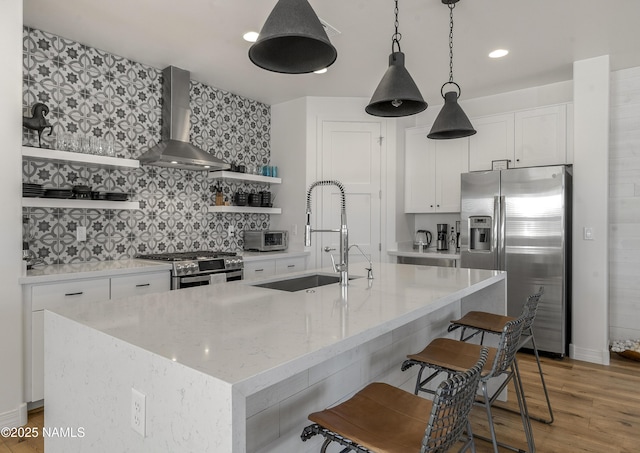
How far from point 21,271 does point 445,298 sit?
100.0 inches

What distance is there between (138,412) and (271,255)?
3237 mm

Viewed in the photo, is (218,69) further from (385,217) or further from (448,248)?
(448,248)

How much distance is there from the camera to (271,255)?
4344 millimetres

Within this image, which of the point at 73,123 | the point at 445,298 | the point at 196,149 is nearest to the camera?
the point at 445,298

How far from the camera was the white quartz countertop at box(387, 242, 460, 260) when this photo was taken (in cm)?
452

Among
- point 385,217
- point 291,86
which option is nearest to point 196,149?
point 291,86

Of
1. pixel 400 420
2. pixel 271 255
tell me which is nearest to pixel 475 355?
pixel 400 420

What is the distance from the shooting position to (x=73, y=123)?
3.42 meters

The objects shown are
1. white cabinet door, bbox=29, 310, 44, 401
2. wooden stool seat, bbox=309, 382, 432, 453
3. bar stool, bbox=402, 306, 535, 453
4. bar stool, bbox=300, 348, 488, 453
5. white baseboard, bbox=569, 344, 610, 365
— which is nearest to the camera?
bar stool, bbox=300, 348, 488, 453

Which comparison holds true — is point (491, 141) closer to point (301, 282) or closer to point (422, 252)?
point (422, 252)

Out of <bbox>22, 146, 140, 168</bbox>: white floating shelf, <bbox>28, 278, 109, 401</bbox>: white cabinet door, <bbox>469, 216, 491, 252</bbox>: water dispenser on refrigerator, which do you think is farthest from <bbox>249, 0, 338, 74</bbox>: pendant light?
<bbox>469, 216, 491, 252</bbox>: water dispenser on refrigerator

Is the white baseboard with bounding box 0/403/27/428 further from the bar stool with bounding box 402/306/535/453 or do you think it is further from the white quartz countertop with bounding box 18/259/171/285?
the bar stool with bounding box 402/306/535/453

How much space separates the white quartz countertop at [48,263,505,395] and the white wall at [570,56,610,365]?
2180 millimetres

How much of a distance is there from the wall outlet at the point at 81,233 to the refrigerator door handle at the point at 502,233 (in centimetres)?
380
